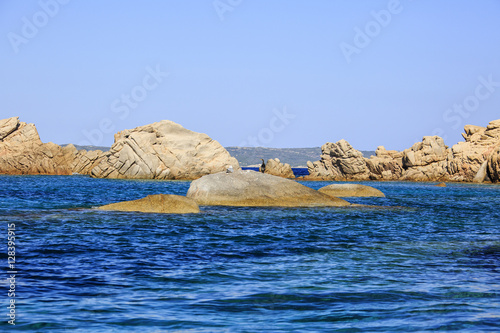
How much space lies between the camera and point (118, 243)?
14945mm

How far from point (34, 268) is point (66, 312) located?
3.52m

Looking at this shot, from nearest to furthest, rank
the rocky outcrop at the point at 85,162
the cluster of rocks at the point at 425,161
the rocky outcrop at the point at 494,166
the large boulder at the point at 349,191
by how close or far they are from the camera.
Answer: the large boulder at the point at 349,191 → the rocky outcrop at the point at 494,166 → the cluster of rocks at the point at 425,161 → the rocky outcrop at the point at 85,162

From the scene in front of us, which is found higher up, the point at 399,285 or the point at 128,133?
the point at 128,133

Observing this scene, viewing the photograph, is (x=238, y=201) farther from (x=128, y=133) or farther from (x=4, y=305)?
(x=128, y=133)

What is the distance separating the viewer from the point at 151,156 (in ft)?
276

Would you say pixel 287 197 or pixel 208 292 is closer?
pixel 208 292

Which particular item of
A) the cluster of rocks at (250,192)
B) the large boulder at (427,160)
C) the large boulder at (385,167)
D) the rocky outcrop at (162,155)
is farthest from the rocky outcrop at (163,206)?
the large boulder at (385,167)

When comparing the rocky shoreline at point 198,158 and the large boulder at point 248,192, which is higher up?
the rocky shoreline at point 198,158

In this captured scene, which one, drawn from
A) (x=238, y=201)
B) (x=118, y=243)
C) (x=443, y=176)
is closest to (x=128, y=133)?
(x=443, y=176)

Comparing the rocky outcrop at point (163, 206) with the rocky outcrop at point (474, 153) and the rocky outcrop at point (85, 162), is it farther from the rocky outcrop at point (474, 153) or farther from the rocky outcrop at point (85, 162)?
the rocky outcrop at point (85, 162)

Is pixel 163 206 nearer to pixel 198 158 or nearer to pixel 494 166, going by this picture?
pixel 198 158

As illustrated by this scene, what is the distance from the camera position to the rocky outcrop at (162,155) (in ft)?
275

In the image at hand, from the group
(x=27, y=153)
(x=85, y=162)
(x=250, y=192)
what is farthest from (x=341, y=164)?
(x=250, y=192)

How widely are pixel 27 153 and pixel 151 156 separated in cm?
3147
